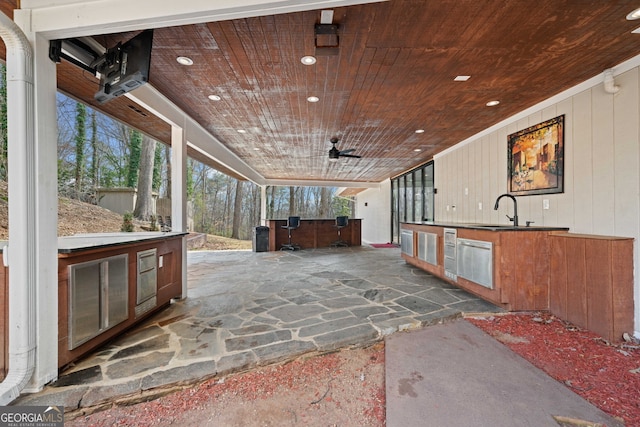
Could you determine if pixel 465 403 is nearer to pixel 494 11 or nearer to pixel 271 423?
pixel 271 423

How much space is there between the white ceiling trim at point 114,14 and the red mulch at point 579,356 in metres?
3.21

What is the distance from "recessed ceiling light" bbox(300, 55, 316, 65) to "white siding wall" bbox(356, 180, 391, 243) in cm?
852

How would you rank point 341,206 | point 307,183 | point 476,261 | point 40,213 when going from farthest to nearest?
point 341,206 < point 307,183 < point 476,261 < point 40,213

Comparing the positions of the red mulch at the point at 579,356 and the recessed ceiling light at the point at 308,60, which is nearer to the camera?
the red mulch at the point at 579,356

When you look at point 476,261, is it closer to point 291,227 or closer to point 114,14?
point 114,14

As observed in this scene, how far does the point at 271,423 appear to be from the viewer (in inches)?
62.0

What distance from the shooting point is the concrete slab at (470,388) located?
1557 millimetres

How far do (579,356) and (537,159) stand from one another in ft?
8.45

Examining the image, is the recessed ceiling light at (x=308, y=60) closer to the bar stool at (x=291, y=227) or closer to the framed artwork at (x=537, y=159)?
the framed artwork at (x=537, y=159)

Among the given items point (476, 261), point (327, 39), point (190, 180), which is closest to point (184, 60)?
point (327, 39)

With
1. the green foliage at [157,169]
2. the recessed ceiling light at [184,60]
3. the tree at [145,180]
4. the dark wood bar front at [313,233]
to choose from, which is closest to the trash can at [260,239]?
the dark wood bar front at [313,233]

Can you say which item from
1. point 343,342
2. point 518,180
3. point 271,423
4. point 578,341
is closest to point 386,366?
point 343,342

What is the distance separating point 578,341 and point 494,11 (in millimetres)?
2943

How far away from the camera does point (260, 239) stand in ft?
27.1
